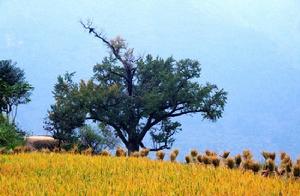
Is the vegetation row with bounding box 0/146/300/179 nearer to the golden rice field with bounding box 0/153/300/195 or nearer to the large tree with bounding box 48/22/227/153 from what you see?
the golden rice field with bounding box 0/153/300/195

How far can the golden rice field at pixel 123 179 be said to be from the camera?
851cm

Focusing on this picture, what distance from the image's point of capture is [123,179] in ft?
33.7

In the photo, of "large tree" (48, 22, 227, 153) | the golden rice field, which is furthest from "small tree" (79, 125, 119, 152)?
the golden rice field

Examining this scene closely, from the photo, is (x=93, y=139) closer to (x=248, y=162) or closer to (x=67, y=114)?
(x=67, y=114)

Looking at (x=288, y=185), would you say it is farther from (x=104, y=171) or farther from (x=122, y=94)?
(x=122, y=94)

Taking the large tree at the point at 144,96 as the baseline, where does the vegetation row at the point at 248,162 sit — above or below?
below

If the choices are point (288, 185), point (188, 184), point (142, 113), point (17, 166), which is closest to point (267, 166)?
point (288, 185)

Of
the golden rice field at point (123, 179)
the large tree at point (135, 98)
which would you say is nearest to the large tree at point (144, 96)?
the large tree at point (135, 98)

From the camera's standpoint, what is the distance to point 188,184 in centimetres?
934

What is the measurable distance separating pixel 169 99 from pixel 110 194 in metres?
32.2

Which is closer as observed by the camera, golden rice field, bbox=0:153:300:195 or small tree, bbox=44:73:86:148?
golden rice field, bbox=0:153:300:195

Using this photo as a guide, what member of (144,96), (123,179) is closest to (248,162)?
(123,179)

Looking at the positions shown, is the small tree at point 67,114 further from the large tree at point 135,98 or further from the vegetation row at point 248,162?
the vegetation row at point 248,162

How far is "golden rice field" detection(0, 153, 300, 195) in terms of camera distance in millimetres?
8513
